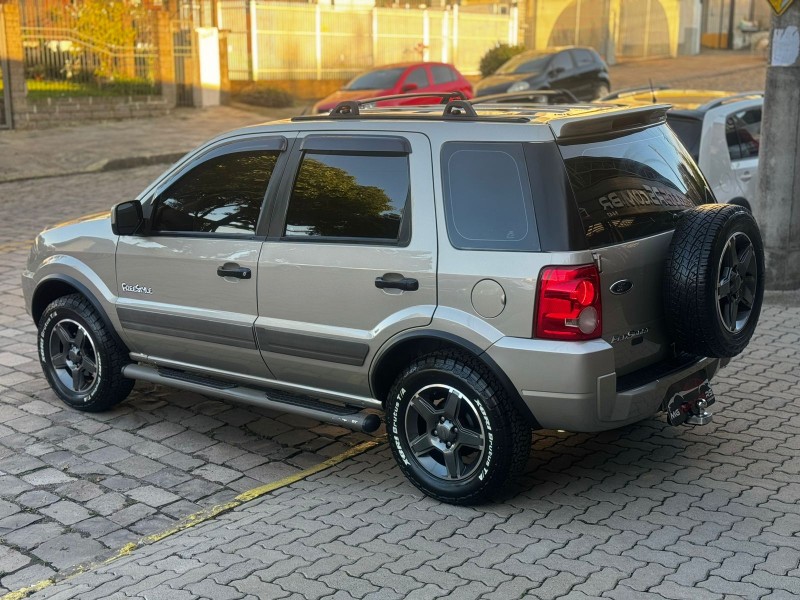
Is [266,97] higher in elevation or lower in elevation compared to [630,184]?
lower

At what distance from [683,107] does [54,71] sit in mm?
17839

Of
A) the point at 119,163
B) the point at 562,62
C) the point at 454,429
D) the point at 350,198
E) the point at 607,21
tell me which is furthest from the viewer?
the point at 607,21

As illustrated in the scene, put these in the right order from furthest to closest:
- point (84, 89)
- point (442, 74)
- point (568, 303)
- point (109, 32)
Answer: point (109, 32) < point (84, 89) < point (442, 74) < point (568, 303)

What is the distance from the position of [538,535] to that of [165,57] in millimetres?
24112

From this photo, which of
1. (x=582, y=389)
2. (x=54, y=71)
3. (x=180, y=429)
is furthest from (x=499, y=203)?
(x=54, y=71)

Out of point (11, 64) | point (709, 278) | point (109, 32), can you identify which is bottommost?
point (709, 278)

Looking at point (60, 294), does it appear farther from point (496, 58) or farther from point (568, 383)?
point (496, 58)

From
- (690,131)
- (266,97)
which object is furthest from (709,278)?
(266,97)

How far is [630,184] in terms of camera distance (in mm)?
5027

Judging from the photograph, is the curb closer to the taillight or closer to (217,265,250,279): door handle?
(217,265,250,279): door handle

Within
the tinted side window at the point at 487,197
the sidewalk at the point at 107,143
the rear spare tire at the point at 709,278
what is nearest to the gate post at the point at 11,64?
the sidewalk at the point at 107,143

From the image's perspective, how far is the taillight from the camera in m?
4.58

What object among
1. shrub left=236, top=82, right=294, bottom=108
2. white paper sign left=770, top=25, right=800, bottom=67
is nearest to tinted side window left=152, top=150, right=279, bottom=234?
white paper sign left=770, top=25, right=800, bottom=67

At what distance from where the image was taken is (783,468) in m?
5.44
